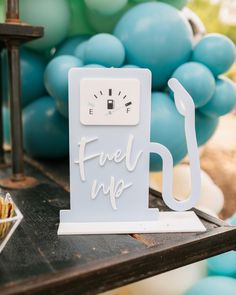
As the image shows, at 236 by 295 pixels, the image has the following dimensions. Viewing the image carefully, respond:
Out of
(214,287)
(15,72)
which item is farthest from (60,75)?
(214,287)

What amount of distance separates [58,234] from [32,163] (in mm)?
511

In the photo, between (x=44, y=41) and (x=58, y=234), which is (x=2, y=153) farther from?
(x=58, y=234)

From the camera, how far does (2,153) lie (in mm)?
1079

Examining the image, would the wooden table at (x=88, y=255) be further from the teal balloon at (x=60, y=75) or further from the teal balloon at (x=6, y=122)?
the teal balloon at (x=6, y=122)

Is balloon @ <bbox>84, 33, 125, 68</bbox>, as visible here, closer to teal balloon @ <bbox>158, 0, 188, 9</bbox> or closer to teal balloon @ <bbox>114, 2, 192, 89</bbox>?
teal balloon @ <bbox>114, 2, 192, 89</bbox>

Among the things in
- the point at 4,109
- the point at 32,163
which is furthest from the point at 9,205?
the point at 4,109

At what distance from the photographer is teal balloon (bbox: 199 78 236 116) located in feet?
2.92

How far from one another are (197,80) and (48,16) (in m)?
0.41

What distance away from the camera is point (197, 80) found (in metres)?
0.83

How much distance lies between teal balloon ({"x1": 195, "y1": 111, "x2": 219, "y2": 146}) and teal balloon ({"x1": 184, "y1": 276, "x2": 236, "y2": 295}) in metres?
0.36

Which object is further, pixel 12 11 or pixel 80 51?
pixel 80 51

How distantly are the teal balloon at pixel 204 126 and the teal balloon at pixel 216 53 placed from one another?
0.42 feet

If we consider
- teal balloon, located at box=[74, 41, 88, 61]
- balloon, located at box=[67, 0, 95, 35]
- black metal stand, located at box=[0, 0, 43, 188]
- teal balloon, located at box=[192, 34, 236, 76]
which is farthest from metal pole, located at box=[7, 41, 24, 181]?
teal balloon, located at box=[192, 34, 236, 76]

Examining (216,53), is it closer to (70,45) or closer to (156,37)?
(156,37)
